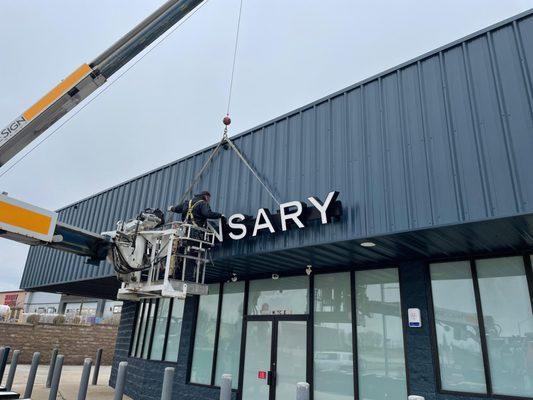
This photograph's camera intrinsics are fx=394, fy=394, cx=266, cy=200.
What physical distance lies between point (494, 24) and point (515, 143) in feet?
7.39


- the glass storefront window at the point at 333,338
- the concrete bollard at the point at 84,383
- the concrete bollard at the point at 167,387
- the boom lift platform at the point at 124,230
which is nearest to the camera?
the concrete bollard at the point at 167,387

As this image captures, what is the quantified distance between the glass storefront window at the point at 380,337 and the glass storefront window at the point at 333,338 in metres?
0.26

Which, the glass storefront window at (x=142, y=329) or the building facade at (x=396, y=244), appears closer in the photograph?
the building facade at (x=396, y=244)

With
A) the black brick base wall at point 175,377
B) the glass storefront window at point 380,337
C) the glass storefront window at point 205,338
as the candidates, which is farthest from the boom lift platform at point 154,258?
the black brick base wall at point 175,377

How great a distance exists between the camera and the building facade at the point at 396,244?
6203 millimetres

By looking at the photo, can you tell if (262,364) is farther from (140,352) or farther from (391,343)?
(140,352)

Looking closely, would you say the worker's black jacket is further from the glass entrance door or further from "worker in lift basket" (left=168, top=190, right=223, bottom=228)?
the glass entrance door

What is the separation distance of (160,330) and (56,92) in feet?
26.9

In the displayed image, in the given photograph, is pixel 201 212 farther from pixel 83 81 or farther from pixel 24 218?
pixel 83 81

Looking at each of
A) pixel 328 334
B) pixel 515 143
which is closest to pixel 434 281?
pixel 328 334

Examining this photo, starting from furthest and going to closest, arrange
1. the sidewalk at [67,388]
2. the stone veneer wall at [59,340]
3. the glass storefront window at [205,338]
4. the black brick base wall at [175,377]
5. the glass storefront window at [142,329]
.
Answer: the stone veneer wall at [59,340], the glass storefront window at [142,329], the sidewalk at [67,388], the glass storefront window at [205,338], the black brick base wall at [175,377]

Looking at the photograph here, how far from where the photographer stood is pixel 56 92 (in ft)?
30.1

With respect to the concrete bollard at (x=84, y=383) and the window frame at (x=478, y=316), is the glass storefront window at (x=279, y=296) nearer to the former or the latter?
the window frame at (x=478, y=316)

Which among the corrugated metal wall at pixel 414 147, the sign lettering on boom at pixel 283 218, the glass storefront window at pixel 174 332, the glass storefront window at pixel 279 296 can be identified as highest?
the corrugated metal wall at pixel 414 147
